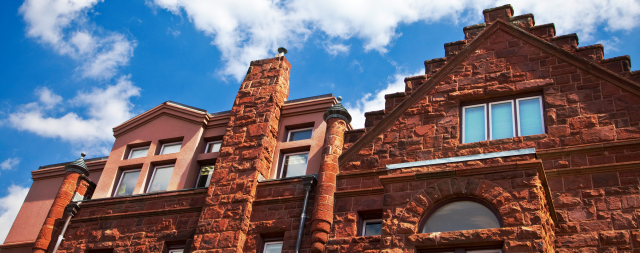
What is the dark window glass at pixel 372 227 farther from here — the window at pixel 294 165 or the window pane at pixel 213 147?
the window pane at pixel 213 147

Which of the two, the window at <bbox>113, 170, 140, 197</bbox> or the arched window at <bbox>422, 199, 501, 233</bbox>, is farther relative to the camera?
the window at <bbox>113, 170, 140, 197</bbox>

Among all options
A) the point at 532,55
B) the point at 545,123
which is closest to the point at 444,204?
the point at 545,123

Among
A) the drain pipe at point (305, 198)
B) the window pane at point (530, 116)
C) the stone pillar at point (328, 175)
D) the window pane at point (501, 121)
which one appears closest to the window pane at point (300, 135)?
the stone pillar at point (328, 175)

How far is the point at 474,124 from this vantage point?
16.1 meters

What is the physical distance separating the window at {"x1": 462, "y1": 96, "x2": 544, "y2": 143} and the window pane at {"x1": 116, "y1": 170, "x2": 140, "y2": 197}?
10618 millimetres

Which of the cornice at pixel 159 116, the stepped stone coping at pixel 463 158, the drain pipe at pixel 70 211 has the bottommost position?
the drain pipe at pixel 70 211

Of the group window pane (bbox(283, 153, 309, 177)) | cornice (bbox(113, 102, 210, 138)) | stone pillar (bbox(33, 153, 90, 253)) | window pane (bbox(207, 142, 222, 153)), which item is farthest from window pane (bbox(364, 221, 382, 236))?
stone pillar (bbox(33, 153, 90, 253))

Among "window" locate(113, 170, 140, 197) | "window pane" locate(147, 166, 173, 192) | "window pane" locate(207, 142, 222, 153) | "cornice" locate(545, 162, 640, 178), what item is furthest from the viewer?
"window pane" locate(207, 142, 222, 153)

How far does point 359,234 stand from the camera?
15.3 meters

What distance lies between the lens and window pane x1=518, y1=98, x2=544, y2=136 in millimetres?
15228

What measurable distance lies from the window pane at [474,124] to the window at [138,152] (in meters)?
10.6

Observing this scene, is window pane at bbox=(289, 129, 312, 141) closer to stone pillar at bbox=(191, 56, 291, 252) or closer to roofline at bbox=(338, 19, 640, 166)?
stone pillar at bbox=(191, 56, 291, 252)

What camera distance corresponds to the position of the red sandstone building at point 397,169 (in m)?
13.1

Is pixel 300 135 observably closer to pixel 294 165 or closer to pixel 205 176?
pixel 294 165
